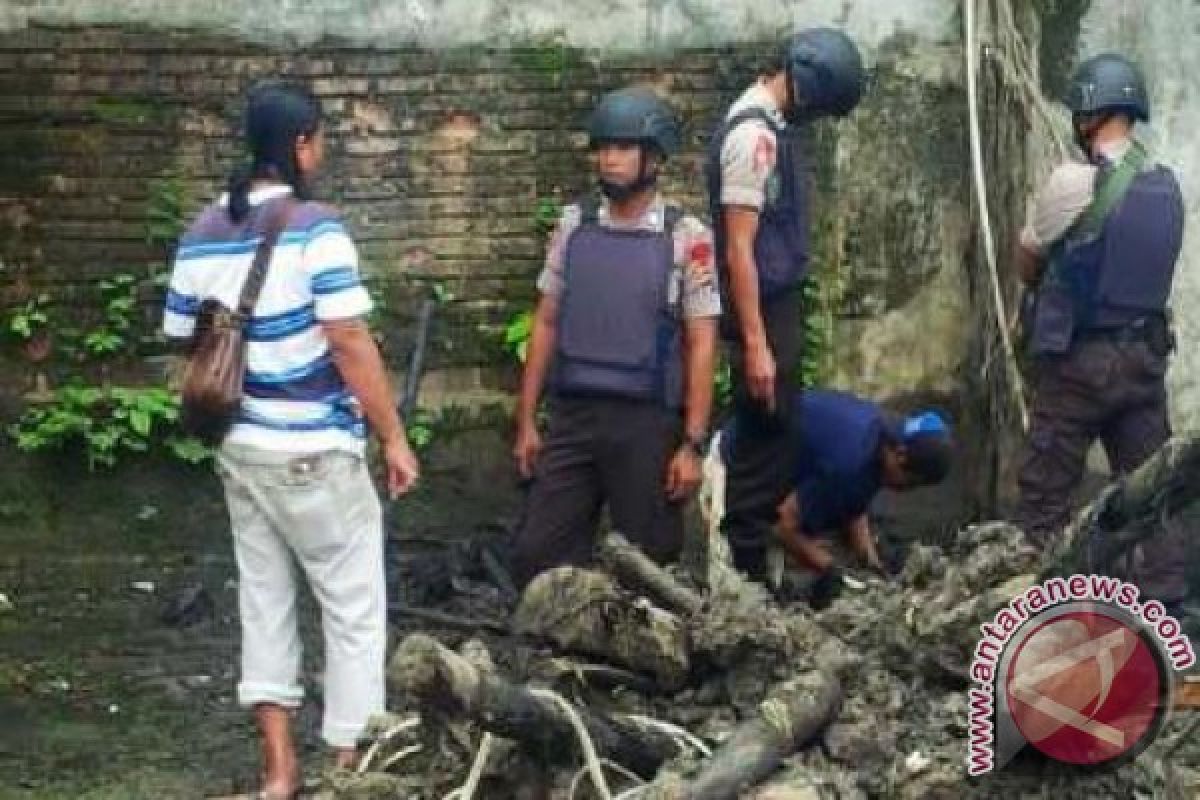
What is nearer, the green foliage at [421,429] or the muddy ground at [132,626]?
the muddy ground at [132,626]

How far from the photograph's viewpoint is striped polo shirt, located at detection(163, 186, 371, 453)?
6371mm

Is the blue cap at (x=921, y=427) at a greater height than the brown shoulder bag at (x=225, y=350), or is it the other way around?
the brown shoulder bag at (x=225, y=350)

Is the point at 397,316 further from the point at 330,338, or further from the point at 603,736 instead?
the point at 603,736

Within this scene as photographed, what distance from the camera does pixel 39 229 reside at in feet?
29.2

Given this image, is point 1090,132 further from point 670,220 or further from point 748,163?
point 670,220

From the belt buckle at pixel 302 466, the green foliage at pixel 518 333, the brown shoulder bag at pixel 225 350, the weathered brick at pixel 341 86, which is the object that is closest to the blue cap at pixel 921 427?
the green foliage at pixel 518 333

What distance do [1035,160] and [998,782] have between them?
4482mm

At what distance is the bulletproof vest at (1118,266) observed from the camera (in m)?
7.94

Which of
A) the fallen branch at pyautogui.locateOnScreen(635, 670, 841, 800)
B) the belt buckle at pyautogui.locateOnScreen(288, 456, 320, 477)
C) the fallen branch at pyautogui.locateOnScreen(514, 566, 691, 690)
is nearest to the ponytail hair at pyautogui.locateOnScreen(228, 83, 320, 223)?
the belt buckle at pyautogui.locateOnScreen(288, 456, 320, 477)

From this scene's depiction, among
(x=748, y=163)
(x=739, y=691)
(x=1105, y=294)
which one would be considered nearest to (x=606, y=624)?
(x=739, y=691)

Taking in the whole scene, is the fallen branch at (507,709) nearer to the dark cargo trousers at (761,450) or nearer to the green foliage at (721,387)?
the dark cargo trousers at (761,450)

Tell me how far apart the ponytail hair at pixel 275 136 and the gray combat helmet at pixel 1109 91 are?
265 cm

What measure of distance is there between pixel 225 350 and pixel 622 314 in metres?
1.47

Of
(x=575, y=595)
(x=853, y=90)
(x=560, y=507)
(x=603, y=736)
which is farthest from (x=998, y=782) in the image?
(x=853, y=90)
